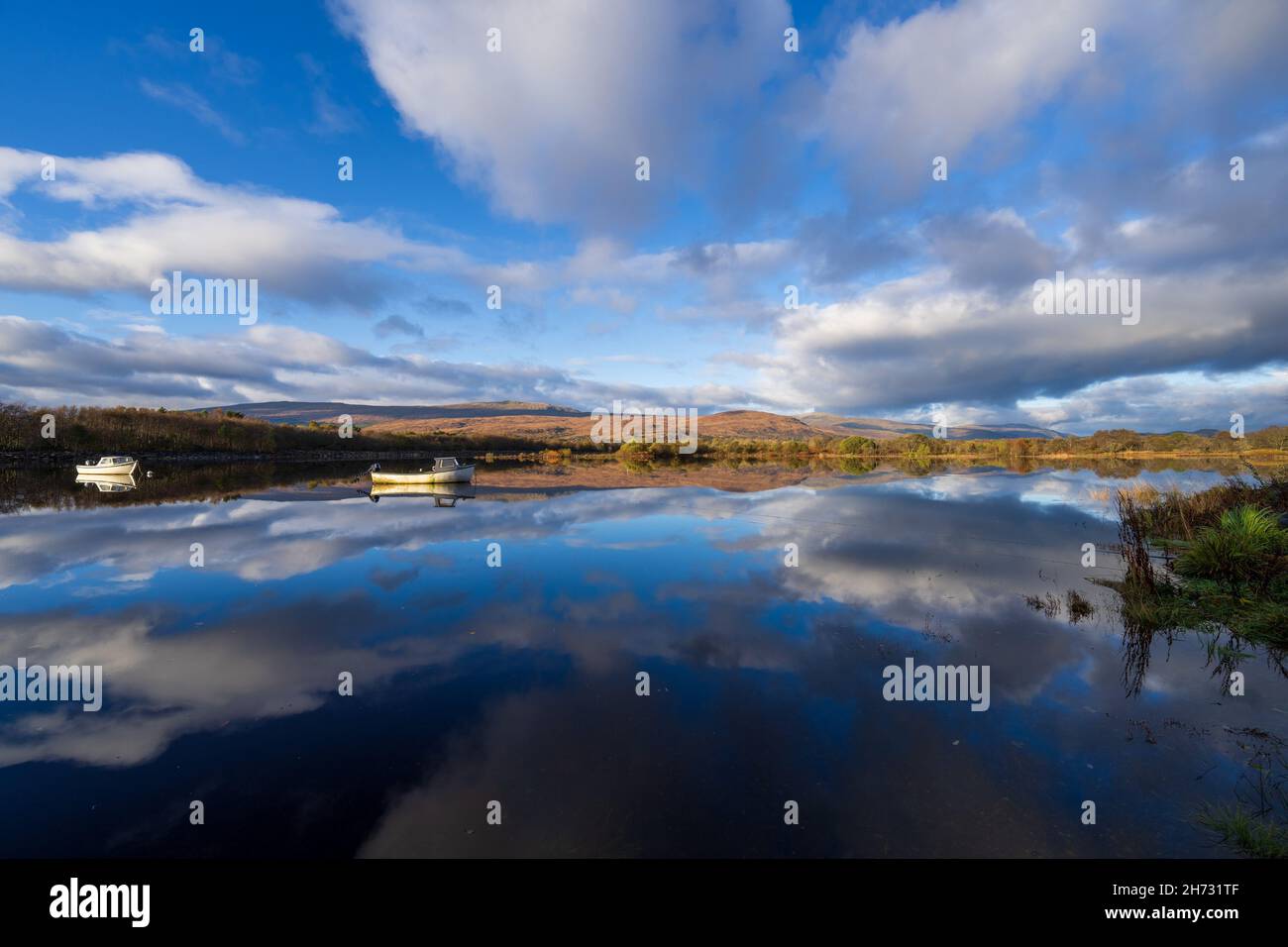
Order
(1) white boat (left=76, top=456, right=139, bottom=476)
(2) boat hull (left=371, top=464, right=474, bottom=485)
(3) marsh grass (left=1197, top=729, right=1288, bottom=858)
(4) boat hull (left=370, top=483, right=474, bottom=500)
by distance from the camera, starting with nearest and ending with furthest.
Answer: (3) marsh grass (left=1197, top=729, right=1288, bottom=858) < (4) boat hull (left=370, top=483, right=474, bottom=500) < (2) boat hull (left=371, top=464, right=474, bottom=485) < (1) white boat (left=76, top=456, right=139, bottom=476)

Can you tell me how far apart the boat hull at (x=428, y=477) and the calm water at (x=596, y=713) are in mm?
22364

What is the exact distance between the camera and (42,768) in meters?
5.66

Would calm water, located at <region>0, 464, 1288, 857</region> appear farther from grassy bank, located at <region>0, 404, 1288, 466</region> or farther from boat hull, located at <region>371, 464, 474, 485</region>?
grassy bank, located at <region>0, 404, 1288, 466</region>

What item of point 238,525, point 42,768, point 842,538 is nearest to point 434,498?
point 238,525

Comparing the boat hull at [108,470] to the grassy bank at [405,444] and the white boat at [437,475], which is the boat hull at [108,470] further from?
the grassy bank at [405,444]

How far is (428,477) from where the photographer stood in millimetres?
39375

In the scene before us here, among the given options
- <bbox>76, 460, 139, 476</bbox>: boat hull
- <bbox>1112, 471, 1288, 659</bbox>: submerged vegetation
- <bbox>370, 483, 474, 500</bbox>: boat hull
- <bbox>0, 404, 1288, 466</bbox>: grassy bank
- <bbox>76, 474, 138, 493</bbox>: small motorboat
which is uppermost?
<bbox>0, 404, 1288, 466</bbox>: grassy bank

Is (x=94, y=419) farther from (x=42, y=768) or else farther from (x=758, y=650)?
(x=758, y=650)

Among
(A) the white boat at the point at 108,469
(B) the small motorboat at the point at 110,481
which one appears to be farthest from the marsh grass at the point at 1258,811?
(A) the white boat at the point at 108,469

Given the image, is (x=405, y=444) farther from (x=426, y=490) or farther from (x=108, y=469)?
(x=426, y=490)

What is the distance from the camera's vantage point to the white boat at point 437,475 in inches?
1515

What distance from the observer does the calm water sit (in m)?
4.70

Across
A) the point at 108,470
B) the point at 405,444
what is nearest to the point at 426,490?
the point at 108,470

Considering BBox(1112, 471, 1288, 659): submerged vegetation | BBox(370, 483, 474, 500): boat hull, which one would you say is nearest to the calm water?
BBox(1112, 471, 1288, 659): submerged vegetation
